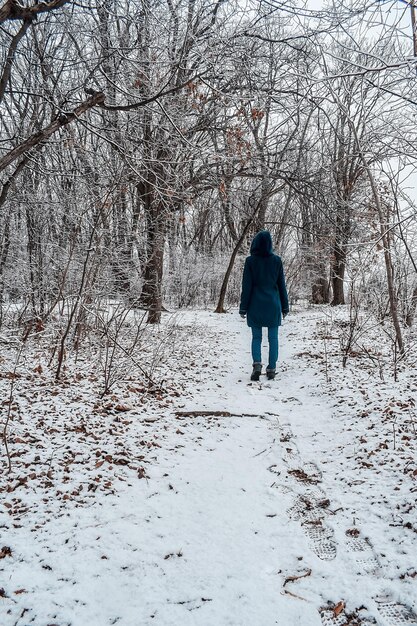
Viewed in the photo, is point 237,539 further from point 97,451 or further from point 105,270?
point 105,270

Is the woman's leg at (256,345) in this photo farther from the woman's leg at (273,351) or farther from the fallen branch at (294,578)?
the fallen branch at (294,578)

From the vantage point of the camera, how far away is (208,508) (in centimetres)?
253

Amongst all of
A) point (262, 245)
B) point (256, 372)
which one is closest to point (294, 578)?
point (256, 372)

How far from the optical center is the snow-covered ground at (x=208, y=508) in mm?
1775

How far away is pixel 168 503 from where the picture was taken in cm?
259

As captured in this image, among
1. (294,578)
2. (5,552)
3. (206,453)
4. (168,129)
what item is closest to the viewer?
(294,578)

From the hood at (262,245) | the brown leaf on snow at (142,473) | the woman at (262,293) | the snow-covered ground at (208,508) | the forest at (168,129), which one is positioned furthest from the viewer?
the hood at (262,245)

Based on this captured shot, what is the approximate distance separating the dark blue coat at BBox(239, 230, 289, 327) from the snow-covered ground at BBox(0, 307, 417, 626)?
143 cm

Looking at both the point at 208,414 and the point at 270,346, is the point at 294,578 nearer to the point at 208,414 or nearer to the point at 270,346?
the point at 208,414

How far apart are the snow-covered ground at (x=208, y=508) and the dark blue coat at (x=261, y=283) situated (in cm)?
143

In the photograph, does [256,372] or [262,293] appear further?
[262,293]

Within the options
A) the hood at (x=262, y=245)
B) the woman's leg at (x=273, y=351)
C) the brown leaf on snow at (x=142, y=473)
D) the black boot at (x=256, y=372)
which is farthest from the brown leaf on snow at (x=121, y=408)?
the hood at (x=262, y=245)

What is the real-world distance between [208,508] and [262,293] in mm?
3711

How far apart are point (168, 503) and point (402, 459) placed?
1.80 m
